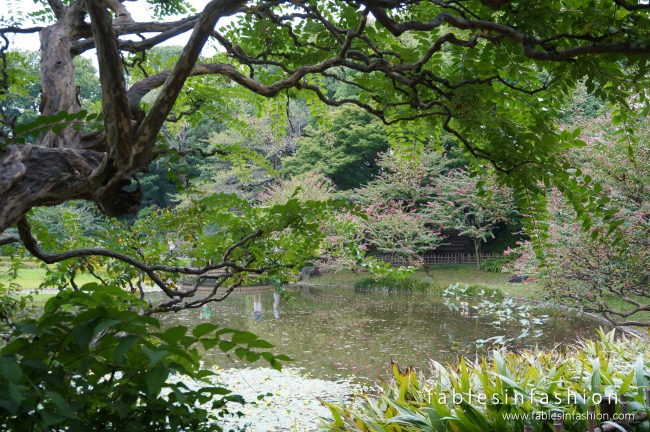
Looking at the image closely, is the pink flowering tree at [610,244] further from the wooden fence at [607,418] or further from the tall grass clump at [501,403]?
the wooden fence at [607,418]

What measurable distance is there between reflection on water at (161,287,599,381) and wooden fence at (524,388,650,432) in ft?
13.6

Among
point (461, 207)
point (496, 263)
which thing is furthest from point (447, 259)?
point (461, 207)

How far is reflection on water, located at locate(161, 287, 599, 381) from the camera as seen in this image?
775 centimetres

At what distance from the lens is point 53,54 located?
1695mm

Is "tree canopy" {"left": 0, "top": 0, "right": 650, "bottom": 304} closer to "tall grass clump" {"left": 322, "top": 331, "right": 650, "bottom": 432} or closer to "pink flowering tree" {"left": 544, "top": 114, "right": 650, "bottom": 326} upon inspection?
"tall grass clump" {"left": 322, "top": 331, "right": 650, "bottom": 432}

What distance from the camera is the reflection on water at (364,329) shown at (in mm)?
7754

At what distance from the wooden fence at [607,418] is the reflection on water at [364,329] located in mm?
4150

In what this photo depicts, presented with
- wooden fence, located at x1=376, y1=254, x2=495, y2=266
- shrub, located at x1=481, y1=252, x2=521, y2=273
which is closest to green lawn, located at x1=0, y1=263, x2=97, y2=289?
wooden fence, located at x1=376, y1=254, x2=495, y2=266

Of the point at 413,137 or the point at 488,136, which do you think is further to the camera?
the point at 413,137

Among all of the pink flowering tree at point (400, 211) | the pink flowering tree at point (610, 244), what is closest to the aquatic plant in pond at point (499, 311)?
the pink flowering tree at point (610, 244)

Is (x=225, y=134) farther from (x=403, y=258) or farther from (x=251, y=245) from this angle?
(x=251, y=245)

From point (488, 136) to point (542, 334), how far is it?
28.4 feet

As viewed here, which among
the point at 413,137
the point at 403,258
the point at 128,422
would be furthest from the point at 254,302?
the point at 128,422

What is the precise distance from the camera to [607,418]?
2189 millimetres
